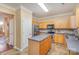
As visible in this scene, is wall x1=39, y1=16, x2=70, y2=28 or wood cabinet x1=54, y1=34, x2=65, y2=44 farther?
wood cabinet x1=54, y1=34, x2=65, y2=44

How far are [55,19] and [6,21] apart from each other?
3.85 ft

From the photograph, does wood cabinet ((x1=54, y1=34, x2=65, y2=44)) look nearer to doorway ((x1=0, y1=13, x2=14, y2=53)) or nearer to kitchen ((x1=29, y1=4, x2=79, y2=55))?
kitchen ((x1=29, y1=4, x2=79, y2=55))

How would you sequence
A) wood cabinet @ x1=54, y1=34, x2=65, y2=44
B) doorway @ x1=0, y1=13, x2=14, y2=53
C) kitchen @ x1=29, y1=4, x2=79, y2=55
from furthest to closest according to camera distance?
wood cabinet @ x1=54, y1=34, x2=65, y2=44 < kitchen @ x1=29, y1=4, x2=79, y2=55 < doorway @ x1=0, y1=13, x2=14, y2=53

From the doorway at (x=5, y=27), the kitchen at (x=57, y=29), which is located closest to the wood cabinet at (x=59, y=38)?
the kitchen at (x=57, y=29)

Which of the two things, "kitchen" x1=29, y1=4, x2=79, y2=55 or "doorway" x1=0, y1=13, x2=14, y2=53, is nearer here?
"doorway" x1=0, y1=13, x2=14, y2=53

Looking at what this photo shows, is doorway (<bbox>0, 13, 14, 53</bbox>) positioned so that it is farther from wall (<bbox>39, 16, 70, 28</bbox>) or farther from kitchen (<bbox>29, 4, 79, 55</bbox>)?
wall (<bbox>39, 16, 70, 28</bbox>)

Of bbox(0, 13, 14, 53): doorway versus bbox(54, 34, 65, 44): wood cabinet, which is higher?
bbox(0, 13, 14, 53): doorway

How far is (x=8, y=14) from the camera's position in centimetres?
209

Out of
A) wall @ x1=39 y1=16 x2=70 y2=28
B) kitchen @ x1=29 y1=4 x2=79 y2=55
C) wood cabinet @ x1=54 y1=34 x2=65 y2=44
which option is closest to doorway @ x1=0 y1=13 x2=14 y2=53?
kitchen @ x1=29 y1=4 x2=79 y2=55

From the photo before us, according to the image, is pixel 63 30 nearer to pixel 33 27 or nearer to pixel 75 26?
pixel 75 26

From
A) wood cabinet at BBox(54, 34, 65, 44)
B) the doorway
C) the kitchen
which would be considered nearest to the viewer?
the doorway
